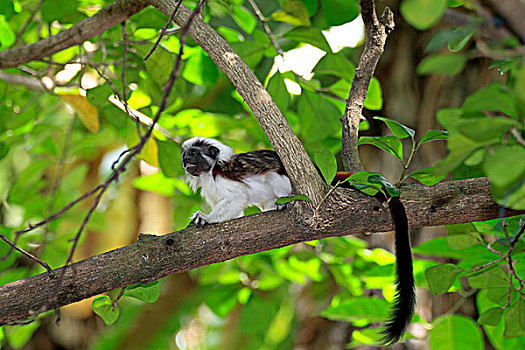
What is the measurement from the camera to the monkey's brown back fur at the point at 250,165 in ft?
7.45

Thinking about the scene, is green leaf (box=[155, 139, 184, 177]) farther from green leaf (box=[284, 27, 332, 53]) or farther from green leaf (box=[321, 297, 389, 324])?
green leaf (box=[321, 297, 389, 324])

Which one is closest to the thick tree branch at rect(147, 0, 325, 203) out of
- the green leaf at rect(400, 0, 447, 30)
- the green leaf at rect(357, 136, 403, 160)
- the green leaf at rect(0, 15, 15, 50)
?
the green leaf at rect(357, 136, 403, 160)

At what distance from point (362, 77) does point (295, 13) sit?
406 millimetres

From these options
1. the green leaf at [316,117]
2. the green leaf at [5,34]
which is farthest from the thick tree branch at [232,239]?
the green leaf at [5,34]

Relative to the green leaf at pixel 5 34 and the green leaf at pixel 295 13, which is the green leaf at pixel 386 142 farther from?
the green leaf at pixel 5 34

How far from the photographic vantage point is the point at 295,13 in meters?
1.95

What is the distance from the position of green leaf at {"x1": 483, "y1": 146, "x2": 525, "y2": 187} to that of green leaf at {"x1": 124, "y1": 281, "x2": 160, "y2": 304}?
1030mm

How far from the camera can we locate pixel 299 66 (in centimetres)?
234

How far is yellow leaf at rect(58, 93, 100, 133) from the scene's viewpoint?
7.22ft

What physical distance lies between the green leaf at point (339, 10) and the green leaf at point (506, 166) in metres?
1.17

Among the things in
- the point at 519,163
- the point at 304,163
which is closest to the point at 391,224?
the point at 304,163

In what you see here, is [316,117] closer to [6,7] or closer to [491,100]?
[6,7]

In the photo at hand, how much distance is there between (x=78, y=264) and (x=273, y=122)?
70cm

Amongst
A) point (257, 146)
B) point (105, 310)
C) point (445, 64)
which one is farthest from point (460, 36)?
point (257, 146)
